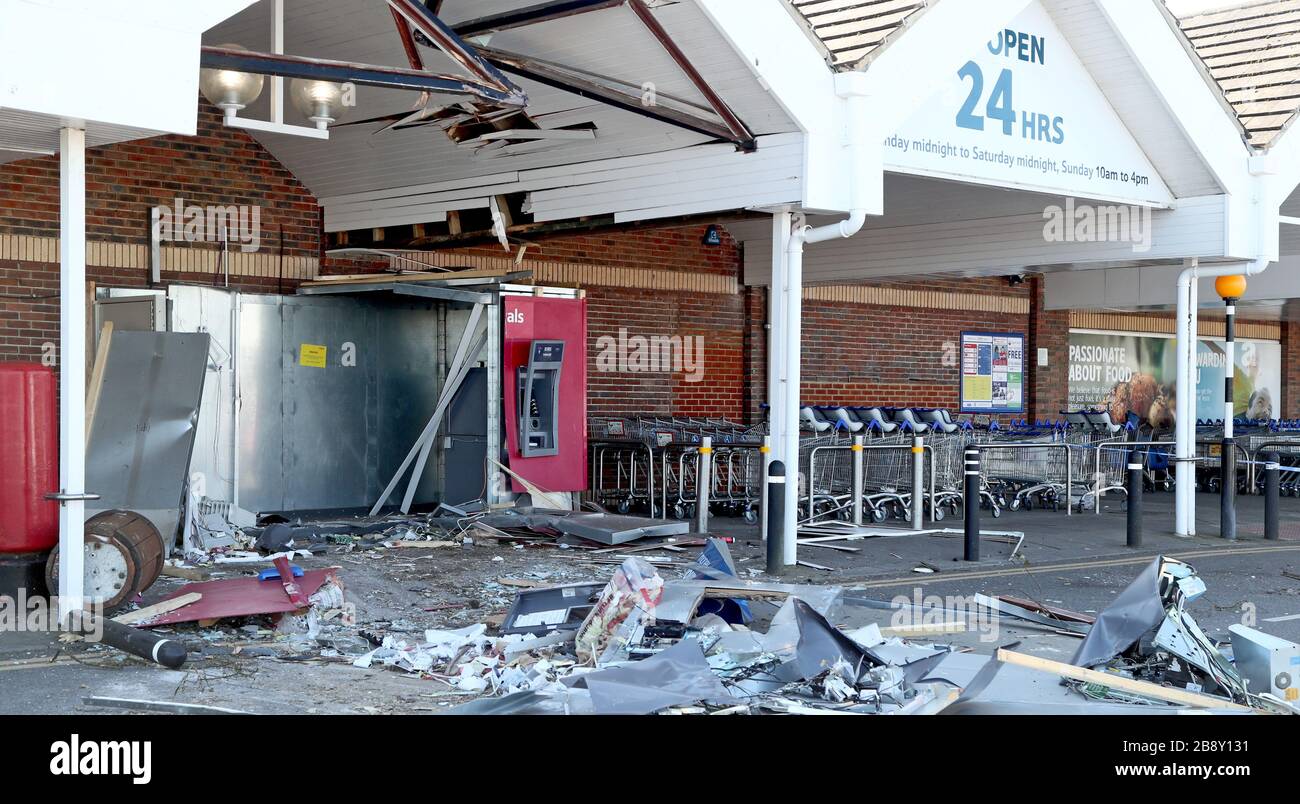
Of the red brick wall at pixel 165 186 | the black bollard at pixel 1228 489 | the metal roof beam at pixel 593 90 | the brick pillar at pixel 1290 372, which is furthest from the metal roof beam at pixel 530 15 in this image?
the brick pillar at pixel 1290 372

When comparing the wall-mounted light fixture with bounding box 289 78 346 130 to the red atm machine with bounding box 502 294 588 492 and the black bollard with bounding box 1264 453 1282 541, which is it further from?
the black bollard with bounding box 1264 453 1282 541

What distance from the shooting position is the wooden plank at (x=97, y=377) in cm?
1211

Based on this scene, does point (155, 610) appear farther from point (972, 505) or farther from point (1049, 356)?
point (1049, 356)

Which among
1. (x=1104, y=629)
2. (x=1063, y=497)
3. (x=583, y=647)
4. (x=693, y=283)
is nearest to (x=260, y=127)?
(x=583, y=647)

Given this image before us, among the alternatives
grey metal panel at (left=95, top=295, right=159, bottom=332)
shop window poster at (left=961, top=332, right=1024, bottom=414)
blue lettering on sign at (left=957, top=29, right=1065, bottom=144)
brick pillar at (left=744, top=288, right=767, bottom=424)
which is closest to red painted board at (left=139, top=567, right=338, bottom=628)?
grey metal panel at (left=95, top=295, right=159, bottom=332)

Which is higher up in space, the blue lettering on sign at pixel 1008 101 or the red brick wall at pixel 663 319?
the blue lettering on sign at pixel 1008 101

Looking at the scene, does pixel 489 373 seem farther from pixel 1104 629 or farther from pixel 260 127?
pixel 1104 629

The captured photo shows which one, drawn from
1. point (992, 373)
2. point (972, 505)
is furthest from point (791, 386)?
point (992, 373)

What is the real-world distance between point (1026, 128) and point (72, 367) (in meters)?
9.29

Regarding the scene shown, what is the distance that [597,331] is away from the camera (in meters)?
17.7

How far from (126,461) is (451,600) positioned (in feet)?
12.9

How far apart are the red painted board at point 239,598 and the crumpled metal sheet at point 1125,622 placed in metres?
4.91

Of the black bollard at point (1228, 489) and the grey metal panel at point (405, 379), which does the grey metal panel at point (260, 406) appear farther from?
the black bollard at point (1228, 489)

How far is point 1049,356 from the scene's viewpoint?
2430cm
